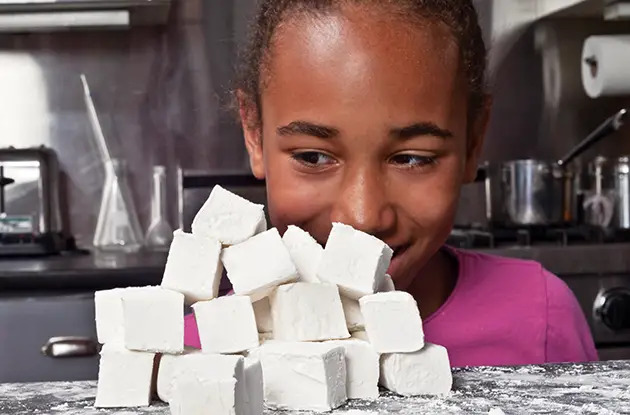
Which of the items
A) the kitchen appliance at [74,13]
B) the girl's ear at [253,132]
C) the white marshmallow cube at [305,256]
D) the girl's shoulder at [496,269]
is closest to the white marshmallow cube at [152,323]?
the white marshmallow cube at [305,256]

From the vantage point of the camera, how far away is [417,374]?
0.80 metres

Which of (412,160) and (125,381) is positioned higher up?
(412,160)

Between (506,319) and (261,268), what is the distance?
61cm

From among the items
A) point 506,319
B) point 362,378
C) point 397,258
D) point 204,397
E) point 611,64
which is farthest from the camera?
point 611,64

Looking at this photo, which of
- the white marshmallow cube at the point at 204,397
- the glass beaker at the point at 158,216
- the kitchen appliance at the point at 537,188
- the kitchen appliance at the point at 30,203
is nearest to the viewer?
the white marshmallow cube at the point at 204,397

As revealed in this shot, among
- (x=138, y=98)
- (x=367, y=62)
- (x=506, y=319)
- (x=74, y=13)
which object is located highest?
(x=74, y=13)

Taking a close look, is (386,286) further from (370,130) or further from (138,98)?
(138,98)

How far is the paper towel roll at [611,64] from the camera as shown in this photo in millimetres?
2381

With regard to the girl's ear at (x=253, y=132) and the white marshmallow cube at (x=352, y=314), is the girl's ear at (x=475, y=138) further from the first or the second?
the white marshmallow cube at (x=352, y=314)

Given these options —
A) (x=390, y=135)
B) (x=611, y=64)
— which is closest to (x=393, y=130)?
(x=390, y=135)

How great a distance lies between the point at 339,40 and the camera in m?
1.16

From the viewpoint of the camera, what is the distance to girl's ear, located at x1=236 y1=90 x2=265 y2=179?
1329 millimetres

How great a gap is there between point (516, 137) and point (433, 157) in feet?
5.27

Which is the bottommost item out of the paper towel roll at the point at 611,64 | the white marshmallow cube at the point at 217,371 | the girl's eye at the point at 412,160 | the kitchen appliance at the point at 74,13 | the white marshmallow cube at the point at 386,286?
the white marshmallow cube at the point at 217,371
